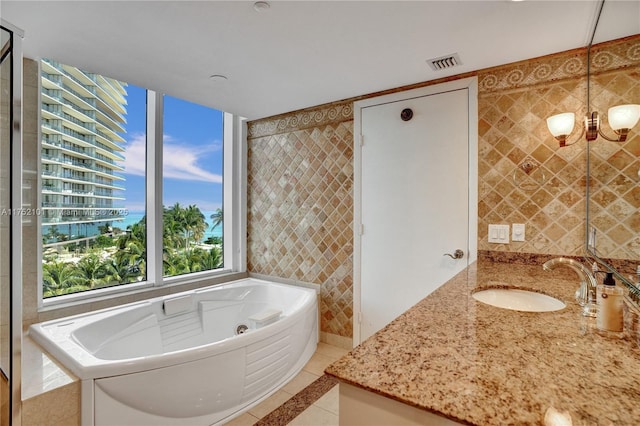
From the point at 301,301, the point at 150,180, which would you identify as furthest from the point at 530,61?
the point at 150,180

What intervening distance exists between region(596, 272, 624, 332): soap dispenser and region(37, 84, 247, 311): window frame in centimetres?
297

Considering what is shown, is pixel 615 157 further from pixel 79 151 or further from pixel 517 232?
pixel 79 151

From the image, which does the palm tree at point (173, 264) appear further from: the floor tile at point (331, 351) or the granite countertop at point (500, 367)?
the granite countertop at point (500, 367)

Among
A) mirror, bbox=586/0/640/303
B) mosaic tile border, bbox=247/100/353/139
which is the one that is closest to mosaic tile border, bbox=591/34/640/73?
mirror, bbox=586/0/640/303

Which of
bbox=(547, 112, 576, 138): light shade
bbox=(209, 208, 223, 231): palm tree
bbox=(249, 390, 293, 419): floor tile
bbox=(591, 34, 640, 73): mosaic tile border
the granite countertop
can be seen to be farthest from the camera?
bbox=(209, 208, 223, 231): palm tree

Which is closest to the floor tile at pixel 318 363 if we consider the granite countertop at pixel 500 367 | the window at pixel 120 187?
the window at pixel 120 187

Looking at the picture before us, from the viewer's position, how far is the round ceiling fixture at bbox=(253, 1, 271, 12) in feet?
5.00

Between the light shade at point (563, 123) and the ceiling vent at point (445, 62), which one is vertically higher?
the ceiling vent at point (445, 62)

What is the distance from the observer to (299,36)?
71.7 inches

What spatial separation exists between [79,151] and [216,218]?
1395 millimetres

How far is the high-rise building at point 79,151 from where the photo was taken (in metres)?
2.27

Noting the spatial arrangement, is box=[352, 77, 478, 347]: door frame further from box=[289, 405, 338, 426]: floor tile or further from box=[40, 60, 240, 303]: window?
box=[40, 60, 240, 303]: window

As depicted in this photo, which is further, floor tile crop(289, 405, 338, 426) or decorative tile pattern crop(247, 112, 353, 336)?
decorative tile pattern crop(247, 112, 353, 336)

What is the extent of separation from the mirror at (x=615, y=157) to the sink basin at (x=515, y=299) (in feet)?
1.04
